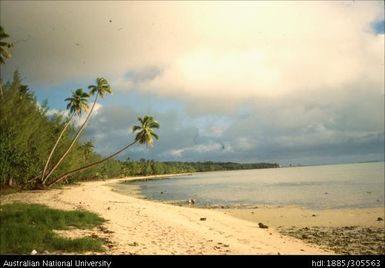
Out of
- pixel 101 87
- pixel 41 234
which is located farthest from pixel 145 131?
pixel 41 234

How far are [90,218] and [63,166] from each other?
1658 inches

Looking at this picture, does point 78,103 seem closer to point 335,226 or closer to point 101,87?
point 101,87

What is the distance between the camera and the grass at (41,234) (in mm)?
11727

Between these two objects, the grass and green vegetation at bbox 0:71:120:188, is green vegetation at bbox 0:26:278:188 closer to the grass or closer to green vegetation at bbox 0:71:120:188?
green vegetation at bbox 0:71:120:188

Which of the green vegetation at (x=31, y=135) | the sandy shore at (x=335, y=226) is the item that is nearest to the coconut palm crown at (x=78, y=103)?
the green vegetation at (x=31, y=135)

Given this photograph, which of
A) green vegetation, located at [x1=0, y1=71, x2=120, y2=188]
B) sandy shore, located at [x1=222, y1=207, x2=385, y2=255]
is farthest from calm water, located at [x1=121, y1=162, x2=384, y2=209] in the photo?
green vegetation, located at [x1=0, y1=71, x2=120, y2=188]

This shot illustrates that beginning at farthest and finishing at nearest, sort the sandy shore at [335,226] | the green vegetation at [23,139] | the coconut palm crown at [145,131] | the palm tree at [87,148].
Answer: the palm tree at [87,148] < the coconut palm crown at [145,131] < the green vegetation at [23,139] < the sandy shore at [335,226]

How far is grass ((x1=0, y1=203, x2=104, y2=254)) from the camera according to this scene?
11.7 meters

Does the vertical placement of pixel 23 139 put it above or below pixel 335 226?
above

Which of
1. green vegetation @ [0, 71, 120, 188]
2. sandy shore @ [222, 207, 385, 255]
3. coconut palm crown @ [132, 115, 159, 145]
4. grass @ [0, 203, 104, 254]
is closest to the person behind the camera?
grass @ [0, 203, 104, 254]

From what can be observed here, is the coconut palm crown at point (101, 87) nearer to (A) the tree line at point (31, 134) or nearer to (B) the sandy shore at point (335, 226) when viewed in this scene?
(A) the tree line at point (31, 134)

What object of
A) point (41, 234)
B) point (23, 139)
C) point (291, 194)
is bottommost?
point (291, 194)

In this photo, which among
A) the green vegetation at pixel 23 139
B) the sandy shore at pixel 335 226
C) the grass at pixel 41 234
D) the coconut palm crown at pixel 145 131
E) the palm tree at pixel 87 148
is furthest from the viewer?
the palm tree at pixel 87 148

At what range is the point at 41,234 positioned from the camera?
522 inches
